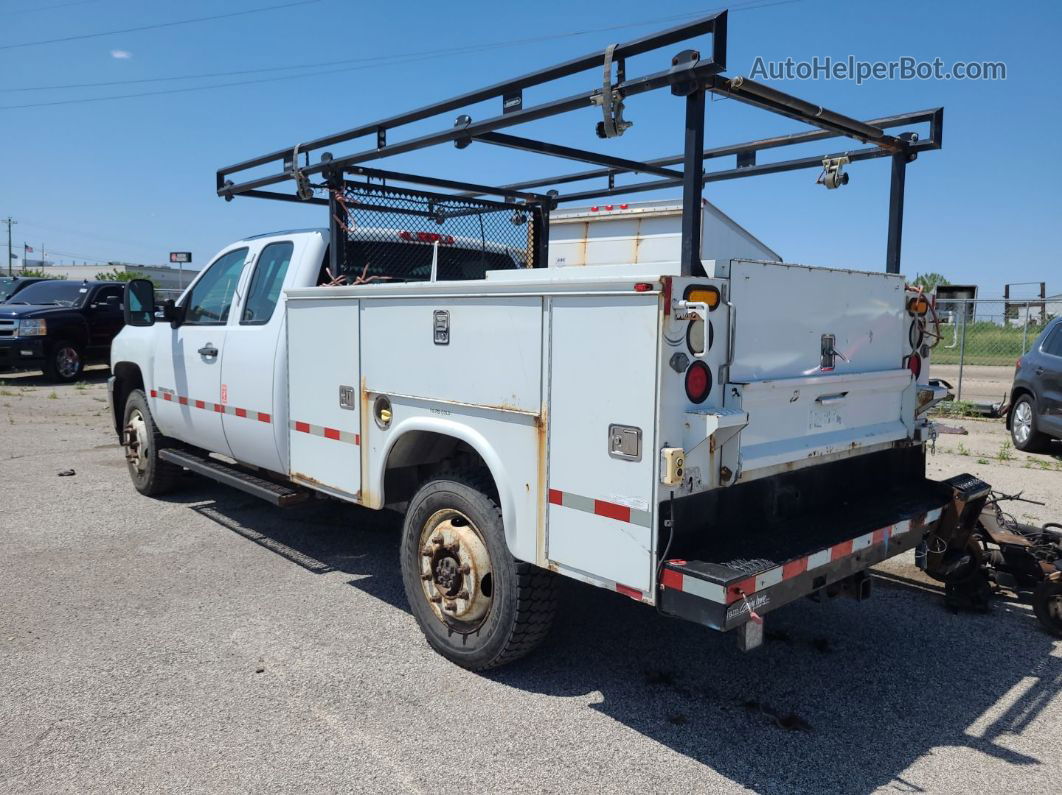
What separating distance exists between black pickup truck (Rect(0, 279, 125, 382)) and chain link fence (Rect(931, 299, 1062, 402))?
16464 millimetres

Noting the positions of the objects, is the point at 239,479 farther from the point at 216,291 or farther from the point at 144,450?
the point at 144,450

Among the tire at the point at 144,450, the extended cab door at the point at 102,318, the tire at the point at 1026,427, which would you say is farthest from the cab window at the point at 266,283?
the extended cab door at the point at 102,318

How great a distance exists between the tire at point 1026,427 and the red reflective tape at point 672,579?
28.1 ft

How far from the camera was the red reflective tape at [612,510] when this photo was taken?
3.14m

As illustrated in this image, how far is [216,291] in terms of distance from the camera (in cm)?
629

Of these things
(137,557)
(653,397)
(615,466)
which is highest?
(653,397)

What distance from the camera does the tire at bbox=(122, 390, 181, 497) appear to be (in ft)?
23.6

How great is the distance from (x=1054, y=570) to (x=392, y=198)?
178 inches

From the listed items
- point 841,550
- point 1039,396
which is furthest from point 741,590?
point 1039,396

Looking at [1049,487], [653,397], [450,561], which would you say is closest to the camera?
[653,397]

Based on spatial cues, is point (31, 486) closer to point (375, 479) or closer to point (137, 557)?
point (137, 557)

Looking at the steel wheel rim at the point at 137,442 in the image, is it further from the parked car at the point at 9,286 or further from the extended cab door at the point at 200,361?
the parked car at the point at 9,286

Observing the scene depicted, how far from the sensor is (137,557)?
5.82 meters

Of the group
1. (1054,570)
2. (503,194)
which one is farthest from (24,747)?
(1054,570)
